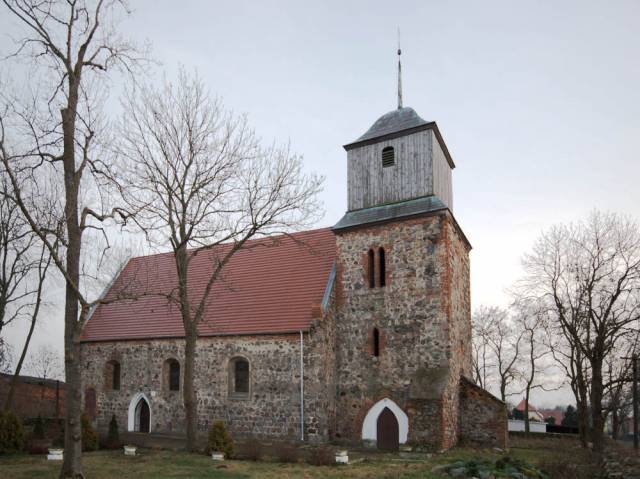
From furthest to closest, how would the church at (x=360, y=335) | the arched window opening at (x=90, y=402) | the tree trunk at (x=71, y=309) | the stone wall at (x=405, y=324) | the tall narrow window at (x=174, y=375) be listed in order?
the arched window opening at (x=90, y=402), the tall narrow window at (x=174, y=375), the church at (x=360, y=335), the stone wall at (x=405, y=324), the tree trunk at (x=71, y=309)

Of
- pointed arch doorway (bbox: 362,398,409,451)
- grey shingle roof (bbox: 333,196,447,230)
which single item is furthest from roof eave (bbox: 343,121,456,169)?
pointed arch doorway (bbox: 362,398,409,451)

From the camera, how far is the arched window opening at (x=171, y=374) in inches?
897

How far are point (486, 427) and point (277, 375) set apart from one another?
7547 millimetres

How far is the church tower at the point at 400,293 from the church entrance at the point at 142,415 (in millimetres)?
8969

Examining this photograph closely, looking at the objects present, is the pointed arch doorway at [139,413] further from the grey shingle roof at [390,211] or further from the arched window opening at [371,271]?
the grey shingle roof at [390,211]

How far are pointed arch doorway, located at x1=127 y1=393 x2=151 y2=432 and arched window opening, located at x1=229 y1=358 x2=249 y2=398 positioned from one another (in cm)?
466

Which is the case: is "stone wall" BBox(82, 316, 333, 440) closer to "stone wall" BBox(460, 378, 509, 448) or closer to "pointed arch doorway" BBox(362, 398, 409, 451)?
"pointed arch doorway" BBox(362, 398, 409, 451)

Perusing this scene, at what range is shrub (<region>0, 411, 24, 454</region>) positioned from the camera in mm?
16188

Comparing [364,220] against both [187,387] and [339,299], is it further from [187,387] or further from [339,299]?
[187,387]

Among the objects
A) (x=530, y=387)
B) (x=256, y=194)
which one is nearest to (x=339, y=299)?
(x=256, y=194)

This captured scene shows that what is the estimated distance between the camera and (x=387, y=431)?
60.6 ft

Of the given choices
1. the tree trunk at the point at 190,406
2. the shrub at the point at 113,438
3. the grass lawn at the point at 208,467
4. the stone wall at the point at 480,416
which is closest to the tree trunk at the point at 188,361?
the tree trunk at the point at 190,406

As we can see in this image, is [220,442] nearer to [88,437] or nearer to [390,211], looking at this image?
[88,437]

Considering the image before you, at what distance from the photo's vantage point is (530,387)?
40531 mm
